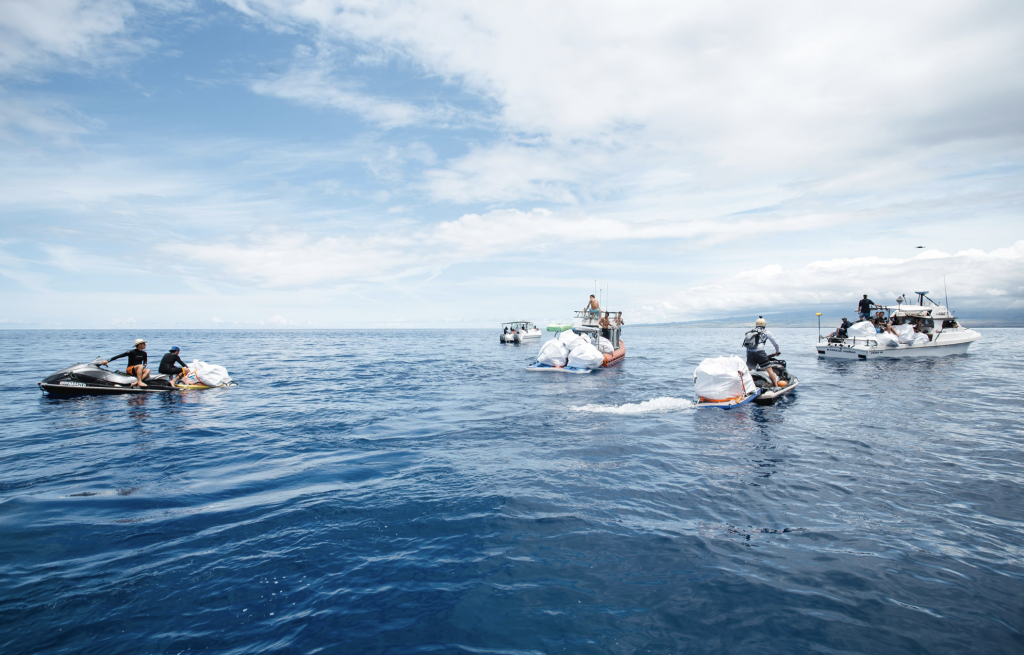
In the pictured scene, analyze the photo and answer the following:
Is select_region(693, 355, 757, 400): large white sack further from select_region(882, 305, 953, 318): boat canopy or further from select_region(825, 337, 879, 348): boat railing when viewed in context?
select_region(882, 305, 953, 318): boat canopy

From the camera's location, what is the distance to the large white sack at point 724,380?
45.7 feet

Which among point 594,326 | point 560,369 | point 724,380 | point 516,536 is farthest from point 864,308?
point 516,536

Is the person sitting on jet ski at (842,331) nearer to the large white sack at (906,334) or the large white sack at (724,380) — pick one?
the large white sack at (906,334)

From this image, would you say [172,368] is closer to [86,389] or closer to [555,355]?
[86,389]

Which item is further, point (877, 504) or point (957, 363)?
point (957, 363)

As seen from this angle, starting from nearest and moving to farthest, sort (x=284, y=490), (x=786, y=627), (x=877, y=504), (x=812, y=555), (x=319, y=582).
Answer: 1. (x=786, y=627)
2. (x=319, y=582)
3. (x=812, y=555)
4. (x=877, y=504)
5. (x=284, y=490)

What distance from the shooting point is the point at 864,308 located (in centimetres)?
3128

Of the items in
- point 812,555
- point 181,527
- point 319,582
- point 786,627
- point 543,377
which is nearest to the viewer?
point 786,627

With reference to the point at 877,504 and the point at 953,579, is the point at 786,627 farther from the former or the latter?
the point at 877,504

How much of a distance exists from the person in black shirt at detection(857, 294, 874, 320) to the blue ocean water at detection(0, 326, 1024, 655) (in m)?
21.4

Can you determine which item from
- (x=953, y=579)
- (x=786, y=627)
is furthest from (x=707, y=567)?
(x=953, y=579)

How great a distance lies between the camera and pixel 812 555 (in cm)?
521

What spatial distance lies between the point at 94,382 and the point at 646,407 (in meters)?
20.2

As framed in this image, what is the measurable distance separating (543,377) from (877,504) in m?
16.3
